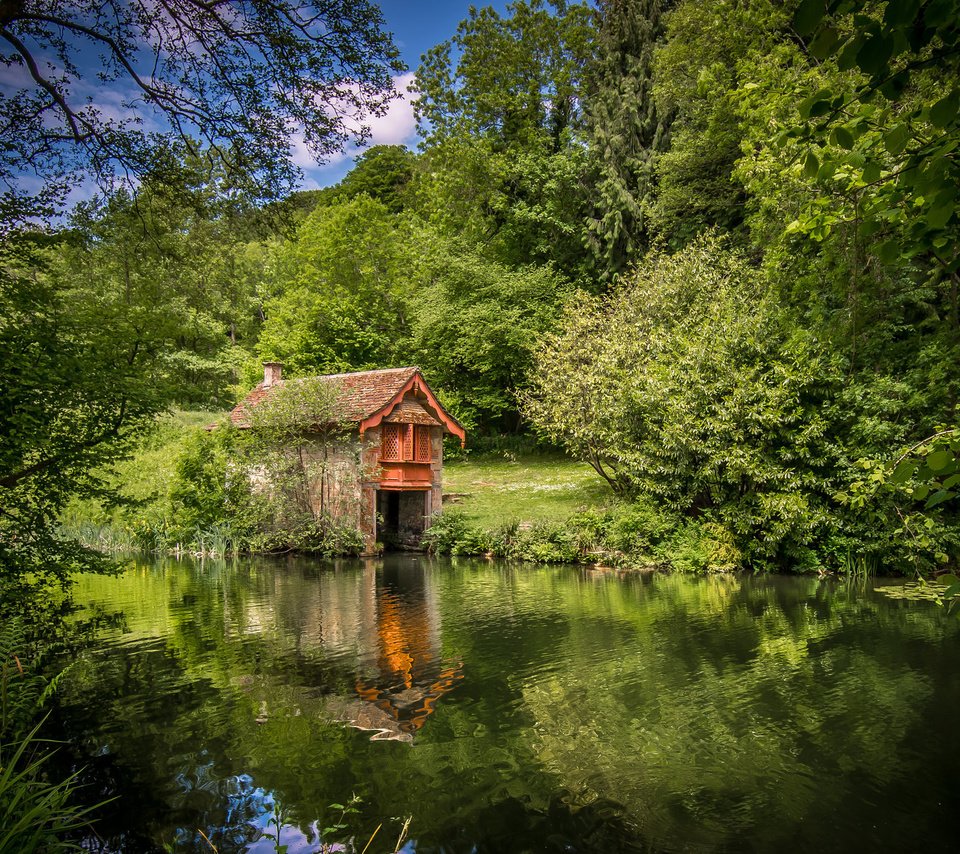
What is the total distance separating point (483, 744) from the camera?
6.99 m

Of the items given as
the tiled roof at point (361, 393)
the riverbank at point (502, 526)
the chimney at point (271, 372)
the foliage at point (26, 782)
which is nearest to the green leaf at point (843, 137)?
the foliage at point (26, 782)

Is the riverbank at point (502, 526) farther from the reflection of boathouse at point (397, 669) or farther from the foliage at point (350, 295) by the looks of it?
the foliage at point (350, 295)

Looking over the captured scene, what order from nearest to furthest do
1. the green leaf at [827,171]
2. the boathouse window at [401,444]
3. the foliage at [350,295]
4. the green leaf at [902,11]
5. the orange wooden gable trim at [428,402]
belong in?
the green leaf at [902,11] → the green leaf at [827,171] → the orange wooden gable trim at [428,402] → the boathouse window at [401,444] → the foliage at [350,295]

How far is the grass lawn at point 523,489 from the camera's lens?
24125 mm

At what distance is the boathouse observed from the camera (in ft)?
75.2

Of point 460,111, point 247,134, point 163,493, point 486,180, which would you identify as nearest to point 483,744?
point 247,134

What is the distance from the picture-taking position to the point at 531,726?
7.45 meters

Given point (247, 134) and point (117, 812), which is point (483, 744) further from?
point (247, 134)

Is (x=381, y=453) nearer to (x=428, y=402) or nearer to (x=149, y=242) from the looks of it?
(x=428, y=402)

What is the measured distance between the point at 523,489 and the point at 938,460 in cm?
2491

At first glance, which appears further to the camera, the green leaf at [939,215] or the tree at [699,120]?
the tree at [699,120]

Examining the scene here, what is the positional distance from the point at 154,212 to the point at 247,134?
1.70 metres

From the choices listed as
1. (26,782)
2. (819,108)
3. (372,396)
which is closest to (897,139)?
(819,108)

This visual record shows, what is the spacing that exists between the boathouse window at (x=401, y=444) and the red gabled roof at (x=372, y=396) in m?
0.89
